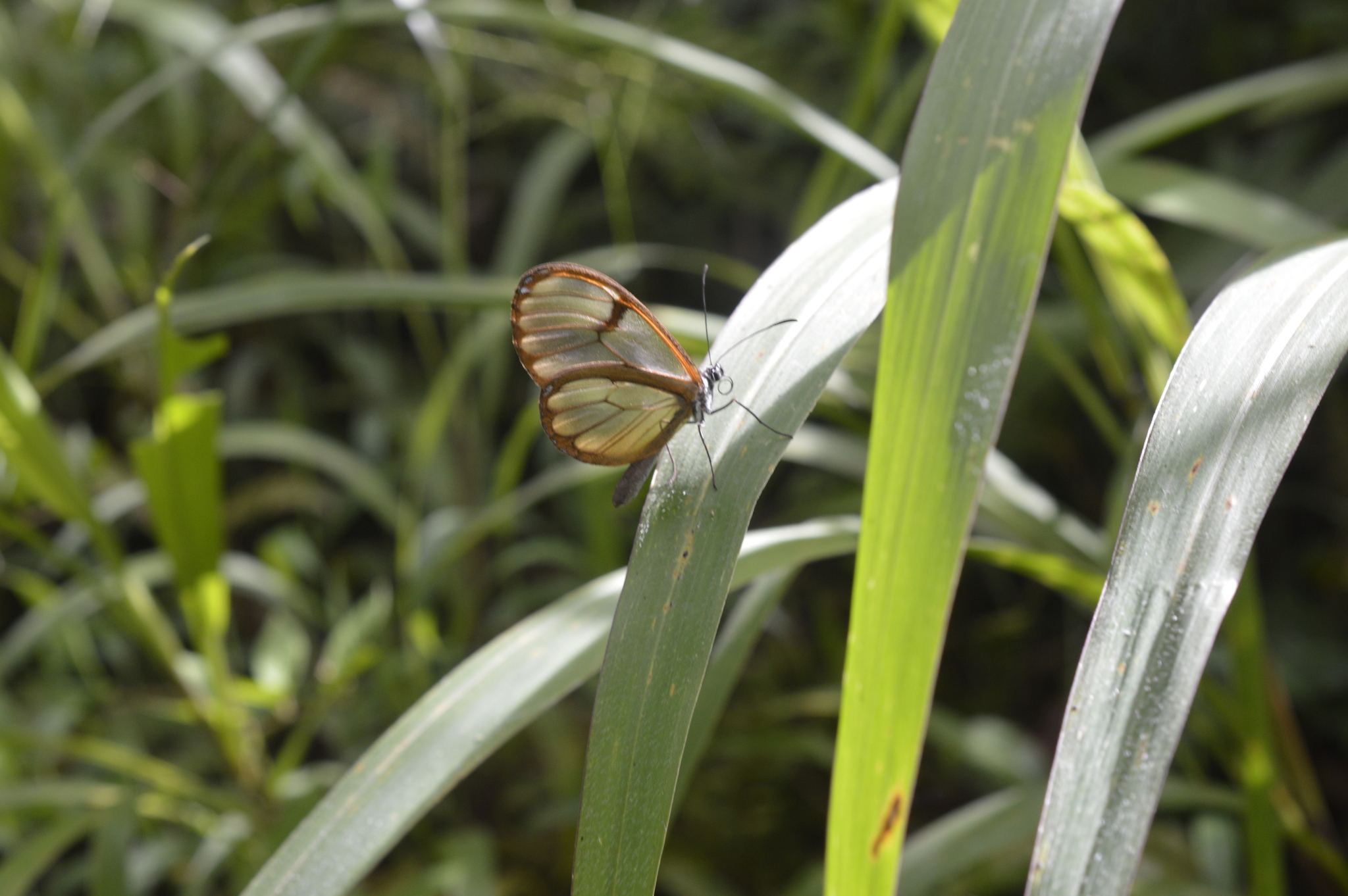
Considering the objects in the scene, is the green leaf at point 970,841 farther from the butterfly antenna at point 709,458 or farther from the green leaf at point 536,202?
the green leaf at point 536,202

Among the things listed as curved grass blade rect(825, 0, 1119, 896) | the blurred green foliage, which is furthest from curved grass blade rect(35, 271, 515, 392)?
curved grass blade rect(825, 0, 1119, 896)

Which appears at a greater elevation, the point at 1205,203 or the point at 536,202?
the point at 536,202

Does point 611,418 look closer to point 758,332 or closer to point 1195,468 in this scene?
point 758,332

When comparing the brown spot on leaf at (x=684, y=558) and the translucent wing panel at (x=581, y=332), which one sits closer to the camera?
the brown spot on leaf at (x=684, y=558)

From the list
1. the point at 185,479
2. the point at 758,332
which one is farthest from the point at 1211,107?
the point at 185,479

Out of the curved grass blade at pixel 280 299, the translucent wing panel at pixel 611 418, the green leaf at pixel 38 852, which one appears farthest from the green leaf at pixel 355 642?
the translucent wing panel at pixel 611 418

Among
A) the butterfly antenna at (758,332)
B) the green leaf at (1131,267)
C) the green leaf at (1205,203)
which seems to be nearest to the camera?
the butterfly antenna at (758,332)

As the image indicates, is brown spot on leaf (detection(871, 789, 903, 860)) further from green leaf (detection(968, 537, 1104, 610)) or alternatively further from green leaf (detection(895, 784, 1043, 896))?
green leaf (detection(895, 784, 1043, 896))
